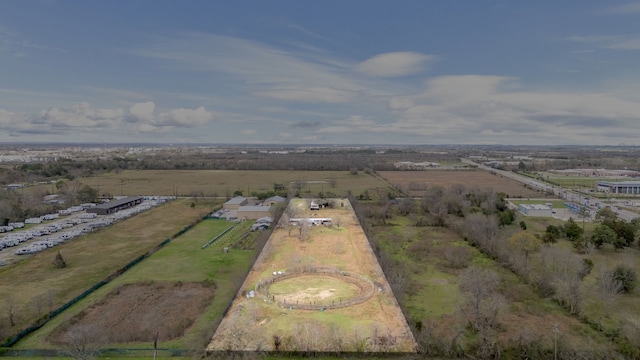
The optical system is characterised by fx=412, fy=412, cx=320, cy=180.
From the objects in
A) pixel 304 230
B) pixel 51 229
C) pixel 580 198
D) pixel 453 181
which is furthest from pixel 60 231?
pixel 580 198

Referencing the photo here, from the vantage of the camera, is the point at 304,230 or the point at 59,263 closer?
the point at 59,263

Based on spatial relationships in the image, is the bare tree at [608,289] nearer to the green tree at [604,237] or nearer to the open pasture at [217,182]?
the green tree at [604,237]

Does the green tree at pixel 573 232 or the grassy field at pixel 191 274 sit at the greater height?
the green tree at pixel 573 232

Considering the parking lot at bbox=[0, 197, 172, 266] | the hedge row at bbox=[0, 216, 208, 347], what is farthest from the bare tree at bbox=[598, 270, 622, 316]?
the parking lot at bbox=[0, 197, 172, 266]

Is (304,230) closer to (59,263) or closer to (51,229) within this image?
(59,263)

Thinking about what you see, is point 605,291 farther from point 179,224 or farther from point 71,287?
point 179,224

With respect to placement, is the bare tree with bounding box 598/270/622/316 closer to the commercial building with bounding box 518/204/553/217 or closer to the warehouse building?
the commercial building with bounding box 518/204/553/217

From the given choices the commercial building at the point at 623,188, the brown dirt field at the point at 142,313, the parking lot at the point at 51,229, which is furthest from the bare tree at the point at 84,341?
the commercial building at the point at 623,188

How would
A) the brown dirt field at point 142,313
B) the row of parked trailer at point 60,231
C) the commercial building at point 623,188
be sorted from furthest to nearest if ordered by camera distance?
1. the commercial building at point 623,188
2. the row of parked trailer at point 60,231
3. the brown dirt field at point 142,313
